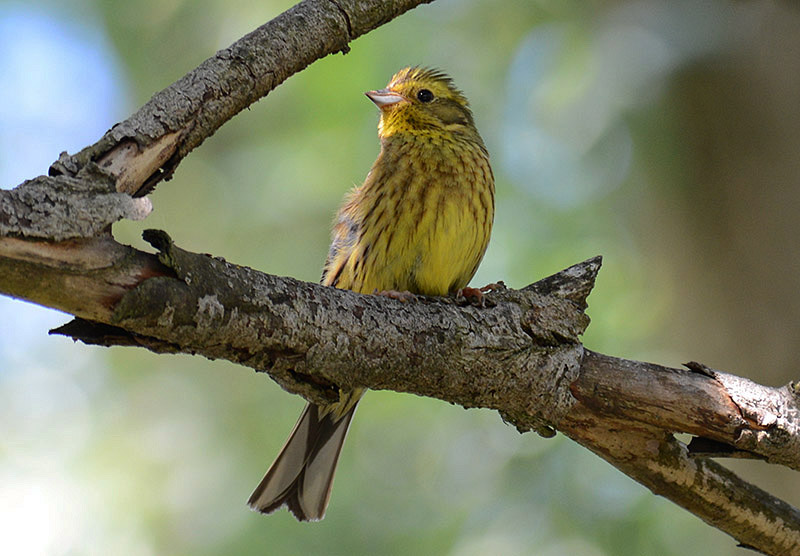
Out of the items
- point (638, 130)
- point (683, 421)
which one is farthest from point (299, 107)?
point (683, 421)

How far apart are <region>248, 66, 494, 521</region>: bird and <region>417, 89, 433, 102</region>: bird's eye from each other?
309mm

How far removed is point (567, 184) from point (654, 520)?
94.1 inches

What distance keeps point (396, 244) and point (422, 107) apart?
3.35ft

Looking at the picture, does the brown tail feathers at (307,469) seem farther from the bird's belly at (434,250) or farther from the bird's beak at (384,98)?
the bird's beak at (384,98)

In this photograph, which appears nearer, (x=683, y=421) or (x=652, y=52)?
(x=683, y=421)

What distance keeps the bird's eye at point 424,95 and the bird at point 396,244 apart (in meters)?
0.31

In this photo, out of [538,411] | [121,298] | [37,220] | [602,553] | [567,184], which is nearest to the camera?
[37,220]

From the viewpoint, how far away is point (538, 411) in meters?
3.19

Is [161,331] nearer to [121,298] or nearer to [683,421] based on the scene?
[121,298]

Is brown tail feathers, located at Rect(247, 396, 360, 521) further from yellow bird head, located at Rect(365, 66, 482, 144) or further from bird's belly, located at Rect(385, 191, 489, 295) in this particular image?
yellow bird head, located at Rect(365, 66, 482, 144)

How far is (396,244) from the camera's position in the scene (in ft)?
13.8

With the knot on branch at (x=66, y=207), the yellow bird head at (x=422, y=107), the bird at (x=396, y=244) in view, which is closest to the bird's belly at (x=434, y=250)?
the bird at (x=396, y=244)

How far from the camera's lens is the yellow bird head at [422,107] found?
15.7ft

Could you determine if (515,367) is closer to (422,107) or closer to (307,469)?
(307,469)
